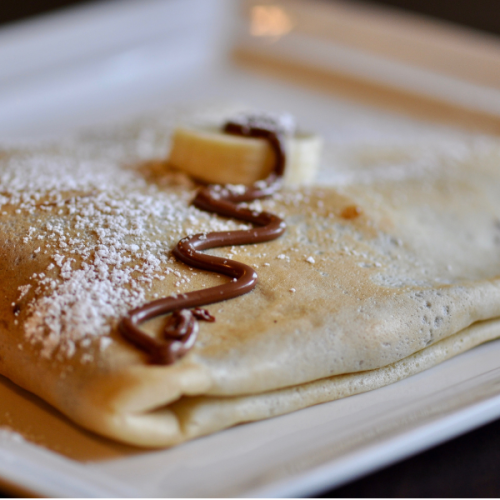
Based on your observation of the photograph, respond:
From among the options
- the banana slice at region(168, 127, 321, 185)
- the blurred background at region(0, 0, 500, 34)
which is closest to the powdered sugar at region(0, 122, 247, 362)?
the banana slice at region(168, 127, 321, 185)

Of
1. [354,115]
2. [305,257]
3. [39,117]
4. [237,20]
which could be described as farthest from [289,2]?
[305,257]

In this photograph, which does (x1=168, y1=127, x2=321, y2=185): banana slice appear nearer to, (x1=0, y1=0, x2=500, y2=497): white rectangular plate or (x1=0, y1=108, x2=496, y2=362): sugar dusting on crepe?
(x1=0, y1=108, x2=496, y2=362): sugar dusting on crepe

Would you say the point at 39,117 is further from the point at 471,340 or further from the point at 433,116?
the point at 471,340

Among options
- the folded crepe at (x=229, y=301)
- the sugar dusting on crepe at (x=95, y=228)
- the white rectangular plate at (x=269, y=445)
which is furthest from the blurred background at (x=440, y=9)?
the white rectangular plate at (x=269, y=445)

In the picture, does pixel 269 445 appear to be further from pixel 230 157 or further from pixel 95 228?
pixel 230 157

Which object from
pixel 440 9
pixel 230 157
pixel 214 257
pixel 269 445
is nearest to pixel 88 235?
pixel 214 257
